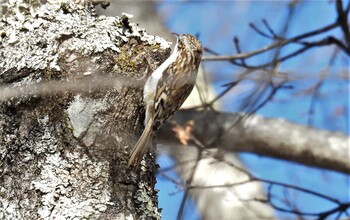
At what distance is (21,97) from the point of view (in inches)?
95.4

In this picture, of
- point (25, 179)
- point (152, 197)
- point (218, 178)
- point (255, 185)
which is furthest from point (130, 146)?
point (255, 185)

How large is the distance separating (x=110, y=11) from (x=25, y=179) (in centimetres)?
375

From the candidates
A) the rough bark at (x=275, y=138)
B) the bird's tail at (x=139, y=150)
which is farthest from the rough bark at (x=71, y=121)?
the rough bark at (x=275, y=138)

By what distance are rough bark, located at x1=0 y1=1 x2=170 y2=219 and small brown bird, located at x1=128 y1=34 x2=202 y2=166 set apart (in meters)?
0.04

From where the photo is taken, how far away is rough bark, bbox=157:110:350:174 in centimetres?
435

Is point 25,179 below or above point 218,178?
below

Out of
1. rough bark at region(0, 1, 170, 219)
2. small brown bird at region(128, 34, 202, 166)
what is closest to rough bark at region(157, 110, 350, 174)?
small brown bird at region(128, 34, 202, 166)

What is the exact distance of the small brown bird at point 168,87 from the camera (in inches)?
100

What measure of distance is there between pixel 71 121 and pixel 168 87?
2.48 feet

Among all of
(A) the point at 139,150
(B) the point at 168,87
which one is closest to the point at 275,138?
(B) the point at 168,87

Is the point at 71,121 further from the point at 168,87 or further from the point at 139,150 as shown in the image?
the point at 168,87

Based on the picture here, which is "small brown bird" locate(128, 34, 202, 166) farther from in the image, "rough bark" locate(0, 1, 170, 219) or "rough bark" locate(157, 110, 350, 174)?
"rough bark" locate(157, 110, 350, 174)

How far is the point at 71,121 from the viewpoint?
2422mm

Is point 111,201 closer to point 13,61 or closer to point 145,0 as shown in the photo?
point 13,61
